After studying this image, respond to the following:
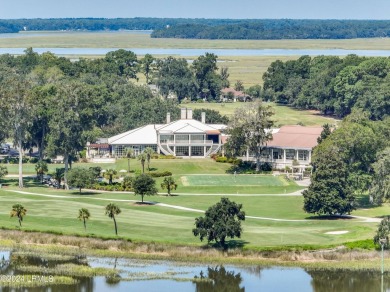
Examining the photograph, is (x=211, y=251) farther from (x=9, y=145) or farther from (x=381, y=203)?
(x=9, y=145)

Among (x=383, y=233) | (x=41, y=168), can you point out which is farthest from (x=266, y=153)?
(x=383, y=233)

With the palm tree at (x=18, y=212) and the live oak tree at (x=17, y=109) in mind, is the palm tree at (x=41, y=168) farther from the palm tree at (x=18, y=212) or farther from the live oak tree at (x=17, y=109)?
the palm tree at (x=18, y=212)

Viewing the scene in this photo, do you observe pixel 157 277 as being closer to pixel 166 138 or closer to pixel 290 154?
pixel 290 154

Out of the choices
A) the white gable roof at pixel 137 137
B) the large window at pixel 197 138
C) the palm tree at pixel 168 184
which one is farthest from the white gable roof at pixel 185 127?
the palm tree at pixel 168 184

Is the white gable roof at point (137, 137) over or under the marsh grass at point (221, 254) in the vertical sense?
over

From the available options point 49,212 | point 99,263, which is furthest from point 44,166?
point 99,263
